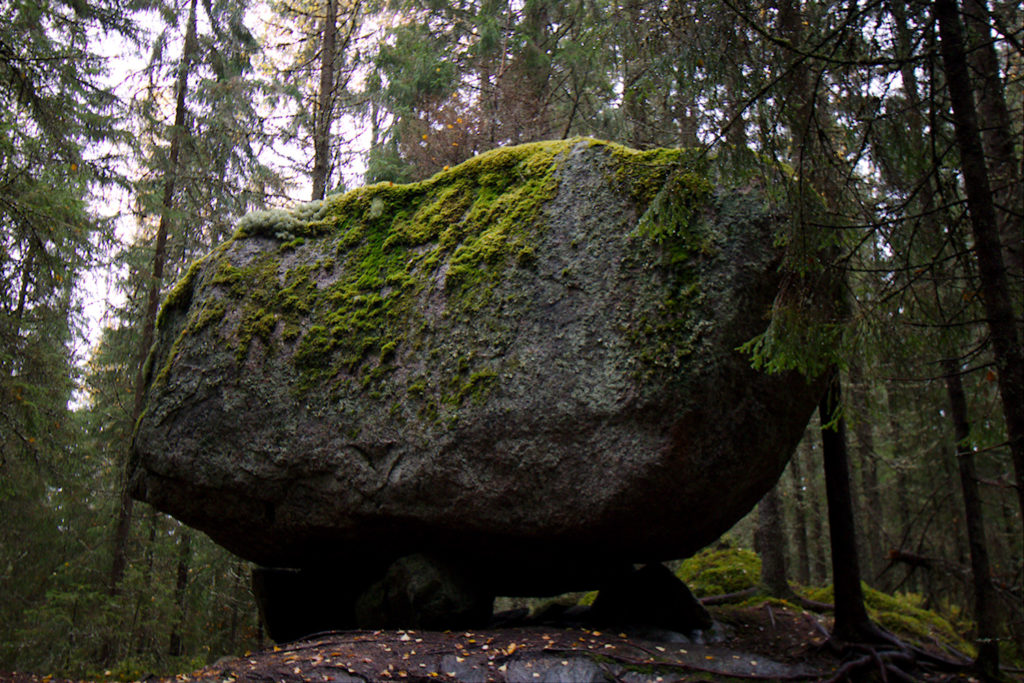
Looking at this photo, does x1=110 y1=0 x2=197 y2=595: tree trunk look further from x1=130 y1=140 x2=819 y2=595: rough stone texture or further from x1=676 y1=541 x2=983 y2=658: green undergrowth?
x1=676 y1=541 x2=983 y2=658: green undergrowth

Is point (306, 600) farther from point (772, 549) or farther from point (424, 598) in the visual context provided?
point (772, 549)

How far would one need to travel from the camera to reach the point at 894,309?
420 centimetres

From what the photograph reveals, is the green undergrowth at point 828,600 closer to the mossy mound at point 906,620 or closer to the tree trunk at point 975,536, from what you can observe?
the mossy mound at point 906,620

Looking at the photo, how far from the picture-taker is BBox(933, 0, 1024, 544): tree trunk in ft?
10.7

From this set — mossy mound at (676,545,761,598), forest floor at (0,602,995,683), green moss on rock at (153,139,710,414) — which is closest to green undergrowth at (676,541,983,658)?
mossy mound at (676,545,761,598)

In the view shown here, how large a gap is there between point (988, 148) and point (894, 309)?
2219mm

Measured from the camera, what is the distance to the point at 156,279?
9.83 meters

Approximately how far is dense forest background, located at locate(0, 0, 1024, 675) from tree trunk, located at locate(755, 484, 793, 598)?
0.04 meters

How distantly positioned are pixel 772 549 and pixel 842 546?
2112 millimetres

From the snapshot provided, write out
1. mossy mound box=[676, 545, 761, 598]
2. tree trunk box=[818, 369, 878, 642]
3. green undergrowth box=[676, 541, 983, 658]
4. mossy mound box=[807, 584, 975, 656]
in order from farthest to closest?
mossy mound box=[676, 545, 761, 598] < green undergrowth box=[676, 541, 983, 658] < mossy mound box=[807, 584, 975, 656] < tree trunk box=[818, 369, 878, 642]

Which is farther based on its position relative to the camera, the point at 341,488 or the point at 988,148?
the point at 341,488

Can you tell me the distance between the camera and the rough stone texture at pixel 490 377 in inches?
191

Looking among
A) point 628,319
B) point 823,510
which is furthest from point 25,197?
point 823,510

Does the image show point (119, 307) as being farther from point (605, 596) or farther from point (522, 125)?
point (605, 596)
